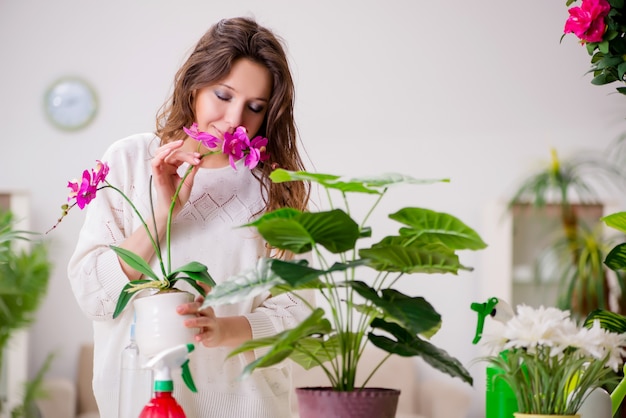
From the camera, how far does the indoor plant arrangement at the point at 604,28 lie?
61.7 inches

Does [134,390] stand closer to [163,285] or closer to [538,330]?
[163,285]

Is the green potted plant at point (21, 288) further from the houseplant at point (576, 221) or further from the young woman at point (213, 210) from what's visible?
the houseplant at point (576, 221)

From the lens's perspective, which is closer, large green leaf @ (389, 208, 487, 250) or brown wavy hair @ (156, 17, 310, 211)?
large green leaf @ (389, 208, 487, 250)

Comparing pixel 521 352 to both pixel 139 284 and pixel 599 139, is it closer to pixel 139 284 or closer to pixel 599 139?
pixel 139 284

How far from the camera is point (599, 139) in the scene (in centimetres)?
607

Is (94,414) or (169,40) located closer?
(94,414)

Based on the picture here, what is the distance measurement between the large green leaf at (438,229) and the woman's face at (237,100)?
26.8 inches

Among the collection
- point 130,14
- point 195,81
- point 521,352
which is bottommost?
point 521,352

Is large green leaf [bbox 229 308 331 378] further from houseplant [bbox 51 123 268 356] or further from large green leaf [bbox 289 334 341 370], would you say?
houseplant [bbox 51 123 268 356]


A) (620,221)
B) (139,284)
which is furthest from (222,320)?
(620,221)

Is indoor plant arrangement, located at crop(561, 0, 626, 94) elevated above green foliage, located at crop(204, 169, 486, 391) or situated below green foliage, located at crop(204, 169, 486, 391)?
above

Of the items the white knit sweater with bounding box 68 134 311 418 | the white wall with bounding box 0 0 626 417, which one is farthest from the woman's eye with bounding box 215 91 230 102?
the white wall with bounding box 0 0 626 417

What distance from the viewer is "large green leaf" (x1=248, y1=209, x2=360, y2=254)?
100 centimetres

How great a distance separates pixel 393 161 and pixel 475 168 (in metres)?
0.59
